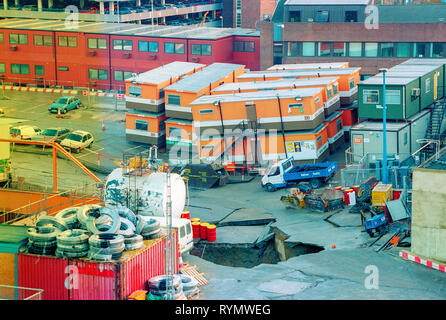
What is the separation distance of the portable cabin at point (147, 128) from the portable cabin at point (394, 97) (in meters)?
14.9

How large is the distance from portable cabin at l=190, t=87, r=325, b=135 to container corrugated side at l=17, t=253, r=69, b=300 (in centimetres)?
2362

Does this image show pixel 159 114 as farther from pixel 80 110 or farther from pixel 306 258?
pixel 306 258

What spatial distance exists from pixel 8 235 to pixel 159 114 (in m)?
26.7

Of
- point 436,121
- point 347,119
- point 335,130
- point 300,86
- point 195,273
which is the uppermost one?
point 300,86

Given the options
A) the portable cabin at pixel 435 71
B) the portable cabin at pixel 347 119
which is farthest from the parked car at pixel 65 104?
the portable cabin at pixel 435 71

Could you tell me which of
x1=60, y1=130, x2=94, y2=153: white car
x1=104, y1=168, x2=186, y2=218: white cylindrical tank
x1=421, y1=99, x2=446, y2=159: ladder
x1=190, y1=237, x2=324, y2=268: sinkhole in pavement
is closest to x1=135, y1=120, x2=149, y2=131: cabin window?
x1=60, y1=130, x2=94, y2=153: white car

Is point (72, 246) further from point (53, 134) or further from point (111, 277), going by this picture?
point (53, 134)

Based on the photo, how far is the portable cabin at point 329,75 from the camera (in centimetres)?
6462

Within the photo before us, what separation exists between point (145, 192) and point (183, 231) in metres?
3.20

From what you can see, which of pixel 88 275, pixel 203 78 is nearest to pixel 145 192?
pixel 88 275

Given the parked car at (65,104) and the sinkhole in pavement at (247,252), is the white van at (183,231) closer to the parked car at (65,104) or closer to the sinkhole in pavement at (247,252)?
the sinkhole in pavement at (247,252)

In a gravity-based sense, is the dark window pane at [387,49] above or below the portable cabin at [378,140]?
above

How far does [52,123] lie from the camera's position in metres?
70.2

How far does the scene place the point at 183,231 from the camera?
41.5 m
